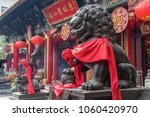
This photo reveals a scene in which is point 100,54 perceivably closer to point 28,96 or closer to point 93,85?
point 93,85

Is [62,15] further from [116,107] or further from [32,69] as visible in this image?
[116,107]

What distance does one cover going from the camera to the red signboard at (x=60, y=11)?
8.49 meters

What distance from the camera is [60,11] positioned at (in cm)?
927

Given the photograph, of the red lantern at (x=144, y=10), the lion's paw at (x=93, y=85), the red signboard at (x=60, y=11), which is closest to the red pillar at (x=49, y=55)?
the red signboard at (x=60, y=11)

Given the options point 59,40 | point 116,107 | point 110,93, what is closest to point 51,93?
point 110,93

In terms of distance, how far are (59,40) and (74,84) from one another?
26.6ft

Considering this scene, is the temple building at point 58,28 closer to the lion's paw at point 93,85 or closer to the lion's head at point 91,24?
the lion's head at point 91,24

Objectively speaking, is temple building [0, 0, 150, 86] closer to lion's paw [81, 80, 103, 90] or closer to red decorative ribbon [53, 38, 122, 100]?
red decorative ribbon [53, 38, 122, 100]

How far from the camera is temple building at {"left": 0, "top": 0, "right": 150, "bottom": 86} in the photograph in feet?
21.1

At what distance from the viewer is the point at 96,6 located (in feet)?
8.97

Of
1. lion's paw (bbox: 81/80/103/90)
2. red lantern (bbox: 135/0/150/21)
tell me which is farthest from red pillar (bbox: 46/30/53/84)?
lion's paw (bbox: 81/80/103/90)

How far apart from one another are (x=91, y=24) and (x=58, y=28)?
24.4 feet

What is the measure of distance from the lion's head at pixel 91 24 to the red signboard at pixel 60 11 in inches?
223

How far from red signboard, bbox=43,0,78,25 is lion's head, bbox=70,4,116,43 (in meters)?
5.65
